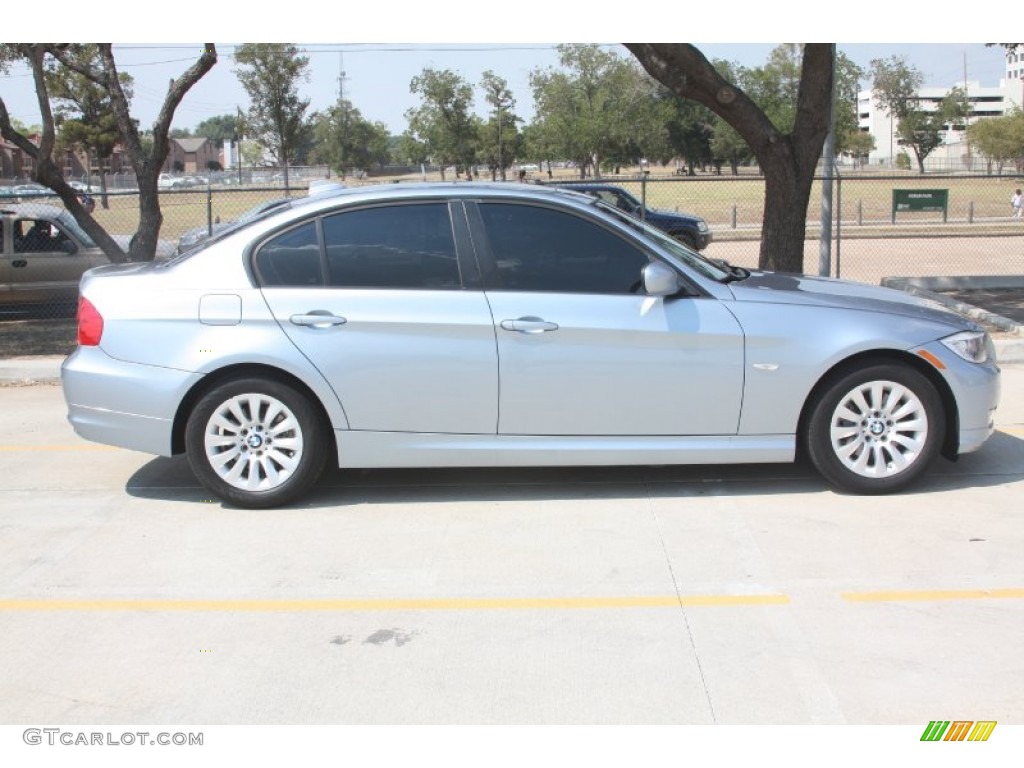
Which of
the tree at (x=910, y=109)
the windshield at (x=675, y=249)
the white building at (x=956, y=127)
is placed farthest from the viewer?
the white building at (x=956, y=127)

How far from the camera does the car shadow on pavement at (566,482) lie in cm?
630

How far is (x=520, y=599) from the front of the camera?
15.8ft

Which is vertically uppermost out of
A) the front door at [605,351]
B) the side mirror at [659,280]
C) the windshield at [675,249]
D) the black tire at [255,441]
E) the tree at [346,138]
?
the tree at [346,138]

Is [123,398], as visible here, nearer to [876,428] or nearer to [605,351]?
[605,351]

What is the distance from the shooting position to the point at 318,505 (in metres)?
6.23

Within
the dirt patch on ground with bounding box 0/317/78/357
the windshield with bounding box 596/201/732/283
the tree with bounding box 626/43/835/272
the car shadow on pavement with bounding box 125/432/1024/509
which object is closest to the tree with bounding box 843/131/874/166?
the tree with bounding box 626/43/835/272

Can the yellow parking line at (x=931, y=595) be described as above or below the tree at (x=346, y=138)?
below

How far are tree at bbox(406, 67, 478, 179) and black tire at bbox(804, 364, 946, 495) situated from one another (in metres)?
28.9

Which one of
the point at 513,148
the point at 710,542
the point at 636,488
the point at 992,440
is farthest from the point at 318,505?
the point at 513,148

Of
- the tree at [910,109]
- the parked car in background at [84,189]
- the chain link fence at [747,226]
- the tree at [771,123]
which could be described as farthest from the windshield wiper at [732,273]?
the tree at [910,109]

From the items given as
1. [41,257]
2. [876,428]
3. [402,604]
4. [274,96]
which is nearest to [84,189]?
[274,96]

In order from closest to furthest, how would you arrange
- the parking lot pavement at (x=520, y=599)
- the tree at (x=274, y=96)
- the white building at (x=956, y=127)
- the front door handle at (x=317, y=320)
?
1. the parking lot pavement at (x=520, y=599)
2. the front door handle at (x=317, y=320)
3. the tree at (x=274, y=96)
4. the white building at (x=956, y=127)

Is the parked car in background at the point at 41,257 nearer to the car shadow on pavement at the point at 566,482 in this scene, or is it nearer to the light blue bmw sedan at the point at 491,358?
the car shadow on pavement at the point at 566,482

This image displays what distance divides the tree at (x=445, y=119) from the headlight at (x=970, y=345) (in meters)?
28.7
